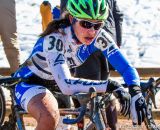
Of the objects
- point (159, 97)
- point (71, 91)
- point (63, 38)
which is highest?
point (63, 38)

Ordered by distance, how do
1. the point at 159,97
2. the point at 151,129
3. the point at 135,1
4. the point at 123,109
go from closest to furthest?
the point at 123,109, the point at 151,129, the point at 159,97, the point at 135,1

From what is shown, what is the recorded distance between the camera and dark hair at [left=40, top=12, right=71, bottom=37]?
4652 mm

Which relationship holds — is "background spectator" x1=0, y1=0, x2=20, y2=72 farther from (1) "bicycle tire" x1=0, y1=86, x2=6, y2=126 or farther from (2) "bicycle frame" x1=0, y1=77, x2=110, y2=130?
(2) "bicycle frame" x1=0, y1=77, x2=110, y2=130

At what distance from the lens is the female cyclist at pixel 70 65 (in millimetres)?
4125

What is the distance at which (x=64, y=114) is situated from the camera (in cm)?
440

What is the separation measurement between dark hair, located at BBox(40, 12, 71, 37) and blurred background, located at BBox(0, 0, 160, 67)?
5.27 m

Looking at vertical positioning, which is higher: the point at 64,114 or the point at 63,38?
the point at 63,38

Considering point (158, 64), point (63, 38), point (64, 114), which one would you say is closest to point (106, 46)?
point (63, 38)

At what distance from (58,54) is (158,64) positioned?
5.91 metres

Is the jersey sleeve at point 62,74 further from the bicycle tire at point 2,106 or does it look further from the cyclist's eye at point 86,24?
the bicycle tire at point 2,106

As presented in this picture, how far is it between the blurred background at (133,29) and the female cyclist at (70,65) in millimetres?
5296

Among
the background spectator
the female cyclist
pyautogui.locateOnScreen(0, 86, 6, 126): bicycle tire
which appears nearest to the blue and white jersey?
the female cyclist

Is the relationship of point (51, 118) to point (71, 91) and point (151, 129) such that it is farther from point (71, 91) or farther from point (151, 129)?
point (151, 129)

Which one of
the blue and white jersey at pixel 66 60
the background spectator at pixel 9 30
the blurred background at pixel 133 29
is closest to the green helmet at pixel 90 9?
the blue and white jersey at pixel 66 60
